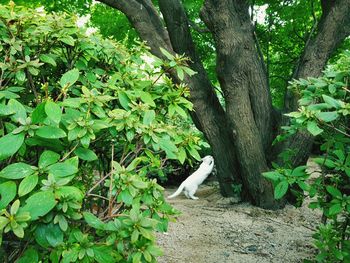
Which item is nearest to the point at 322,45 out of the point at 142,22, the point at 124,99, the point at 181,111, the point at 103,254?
the point at 142,22

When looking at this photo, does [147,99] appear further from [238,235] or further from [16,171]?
[238,235]

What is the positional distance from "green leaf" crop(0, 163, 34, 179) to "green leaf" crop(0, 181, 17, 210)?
0.09 feet

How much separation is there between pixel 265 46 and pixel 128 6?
3.70 metres

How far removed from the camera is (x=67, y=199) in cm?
137

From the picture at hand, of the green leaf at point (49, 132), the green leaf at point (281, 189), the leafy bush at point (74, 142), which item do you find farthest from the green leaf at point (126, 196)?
the green leaf at point (281, 189)

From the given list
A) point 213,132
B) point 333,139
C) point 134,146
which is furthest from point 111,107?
point 213,132

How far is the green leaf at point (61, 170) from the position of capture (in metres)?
1.39

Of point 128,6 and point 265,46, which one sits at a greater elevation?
point 265,46

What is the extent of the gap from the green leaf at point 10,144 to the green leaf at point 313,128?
4.50 feet

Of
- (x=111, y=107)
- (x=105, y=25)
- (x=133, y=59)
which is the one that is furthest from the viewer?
(x=105, y=25)

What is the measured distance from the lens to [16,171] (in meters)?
1.38

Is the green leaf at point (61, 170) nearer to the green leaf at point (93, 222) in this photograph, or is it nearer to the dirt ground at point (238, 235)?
the green leaf at point (93, 222)

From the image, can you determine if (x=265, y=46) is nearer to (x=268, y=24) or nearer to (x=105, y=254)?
(x=268, y=24)

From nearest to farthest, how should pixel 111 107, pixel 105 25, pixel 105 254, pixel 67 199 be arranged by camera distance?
pixel 67 199
pixel 105 254
pixel 111 107
pixel 105 25
